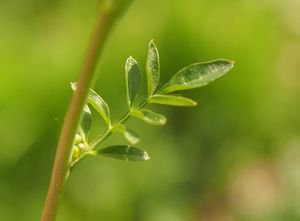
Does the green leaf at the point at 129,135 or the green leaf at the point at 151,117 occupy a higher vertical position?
the green leaf at the point at 151,117

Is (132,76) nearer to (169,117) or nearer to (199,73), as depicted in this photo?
(199,73)

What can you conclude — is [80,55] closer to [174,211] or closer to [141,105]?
[174,211]

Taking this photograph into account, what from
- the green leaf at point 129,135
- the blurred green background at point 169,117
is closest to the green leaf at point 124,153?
the green leaf at point 129,135

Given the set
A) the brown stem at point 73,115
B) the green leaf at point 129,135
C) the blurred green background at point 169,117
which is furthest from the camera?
the blurred green background at point 169,117

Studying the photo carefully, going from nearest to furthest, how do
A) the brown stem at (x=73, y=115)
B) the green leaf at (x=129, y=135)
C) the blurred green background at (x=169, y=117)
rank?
the brown stem at (x=73, y=115)
the green leaf at (x=129, y=135)
the blurred green background at (x=169, y=117)

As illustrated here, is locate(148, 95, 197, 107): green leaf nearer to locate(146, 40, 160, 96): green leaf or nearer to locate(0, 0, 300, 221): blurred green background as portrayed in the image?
locate(146, 40, 160, 96): green leaf

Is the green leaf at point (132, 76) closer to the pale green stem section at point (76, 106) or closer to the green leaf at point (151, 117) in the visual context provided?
the green leaf at point (151, 117)

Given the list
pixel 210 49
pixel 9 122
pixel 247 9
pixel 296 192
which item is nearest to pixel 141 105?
pixel 9 122
